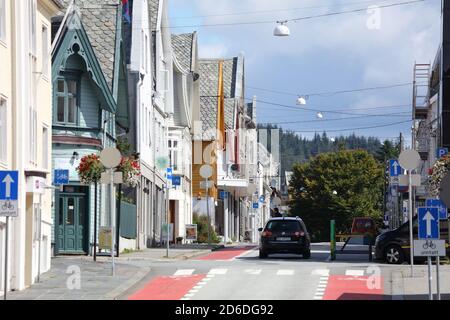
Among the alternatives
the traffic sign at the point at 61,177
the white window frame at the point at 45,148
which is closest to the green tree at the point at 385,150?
the traffic sign at the point at 61,177

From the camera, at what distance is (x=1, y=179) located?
20.6 metres

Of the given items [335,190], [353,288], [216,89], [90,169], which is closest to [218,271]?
[353,288]

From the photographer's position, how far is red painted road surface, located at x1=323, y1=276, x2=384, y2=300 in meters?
24.9

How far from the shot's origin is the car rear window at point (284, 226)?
40.0 metres

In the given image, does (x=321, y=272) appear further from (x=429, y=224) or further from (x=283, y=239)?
(x=283, y=239)

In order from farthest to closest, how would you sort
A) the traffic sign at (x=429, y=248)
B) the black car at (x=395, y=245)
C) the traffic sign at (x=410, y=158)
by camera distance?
the black car at (x=395, y=245)
the traffic sign at (x=410, y=158)
the traffic sign at (x=429, y=248)

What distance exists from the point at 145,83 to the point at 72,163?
13.2m

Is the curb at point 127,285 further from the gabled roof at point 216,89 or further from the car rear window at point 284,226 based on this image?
the gabled roof at point 216,89

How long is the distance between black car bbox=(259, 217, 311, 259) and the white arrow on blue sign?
20.0 metres

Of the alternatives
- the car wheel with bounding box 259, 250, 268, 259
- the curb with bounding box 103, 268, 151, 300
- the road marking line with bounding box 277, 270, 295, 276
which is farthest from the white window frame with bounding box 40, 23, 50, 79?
the car wheel with bounding box 259, 250, 268, 259

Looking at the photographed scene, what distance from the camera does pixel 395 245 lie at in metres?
35.2

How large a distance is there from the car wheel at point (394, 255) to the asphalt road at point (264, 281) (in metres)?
0.41

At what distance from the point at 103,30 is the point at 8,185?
25.1m

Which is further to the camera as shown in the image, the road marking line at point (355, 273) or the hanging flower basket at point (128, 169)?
the hanging flower basket at point (128, 169)
